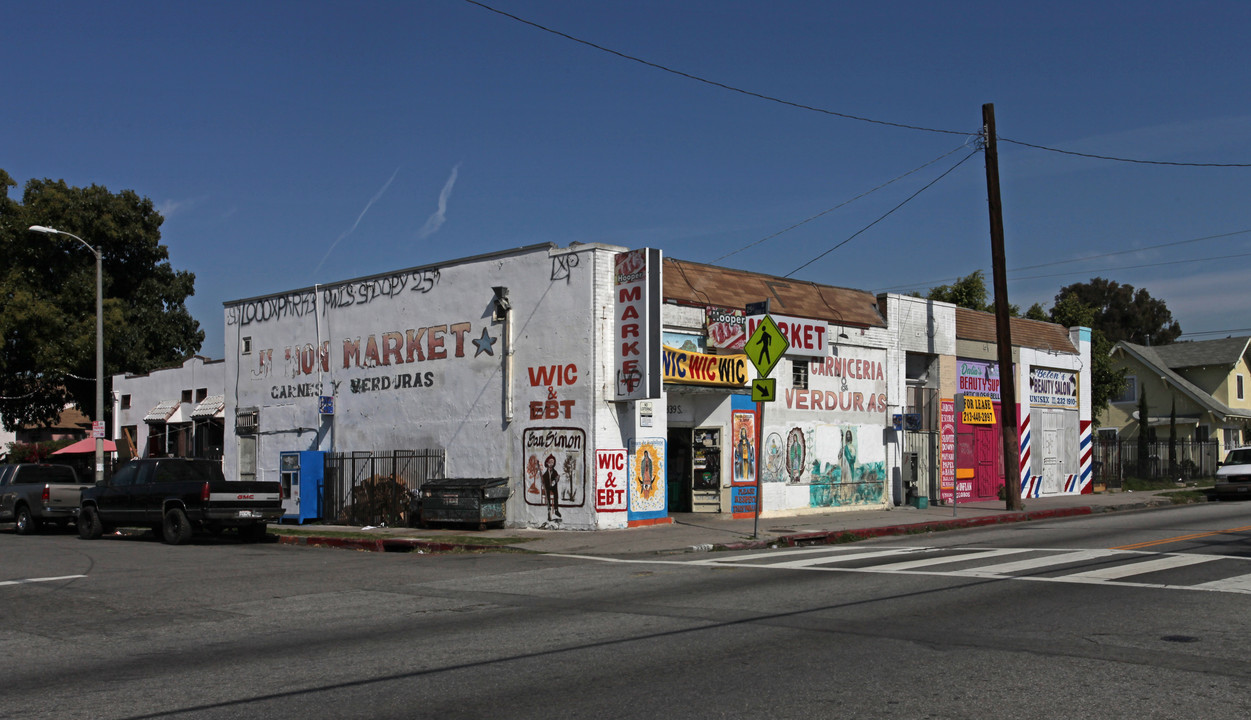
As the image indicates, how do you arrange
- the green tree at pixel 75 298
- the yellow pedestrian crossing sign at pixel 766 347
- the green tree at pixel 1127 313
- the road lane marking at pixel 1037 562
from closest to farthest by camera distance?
the road lane marking at pixel 1037 562
the yellow pedestrian crossing sign at pixel 766 347
the green tree at pixel 75 298
the green tree at pixel 1127 313

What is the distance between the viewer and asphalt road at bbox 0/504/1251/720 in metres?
6.59

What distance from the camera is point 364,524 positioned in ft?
78.2

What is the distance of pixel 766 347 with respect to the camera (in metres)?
17.8

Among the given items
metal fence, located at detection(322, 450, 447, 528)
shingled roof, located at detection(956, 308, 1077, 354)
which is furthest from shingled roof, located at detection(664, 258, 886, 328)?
metal fence, located at detection(322, 450, 447, 528)

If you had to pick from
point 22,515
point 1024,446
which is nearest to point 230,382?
point 22,515

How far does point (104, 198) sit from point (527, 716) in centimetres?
4482

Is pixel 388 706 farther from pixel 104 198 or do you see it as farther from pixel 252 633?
pixel 104 198

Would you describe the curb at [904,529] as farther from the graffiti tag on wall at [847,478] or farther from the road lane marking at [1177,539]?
the road lane marking at [1177,539]

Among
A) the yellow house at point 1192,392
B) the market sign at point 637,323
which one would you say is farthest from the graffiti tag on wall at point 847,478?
the yellow house at point 1192,392

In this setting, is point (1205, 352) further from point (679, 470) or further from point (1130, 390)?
point (679, 470)

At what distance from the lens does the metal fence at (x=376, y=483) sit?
2338 centimetres

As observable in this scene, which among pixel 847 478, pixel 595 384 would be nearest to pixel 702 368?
pixel 595 384

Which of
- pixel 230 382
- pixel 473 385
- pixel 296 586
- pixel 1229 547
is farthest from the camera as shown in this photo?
pixel 230 382

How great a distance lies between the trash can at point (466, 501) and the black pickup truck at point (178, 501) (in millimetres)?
2997
